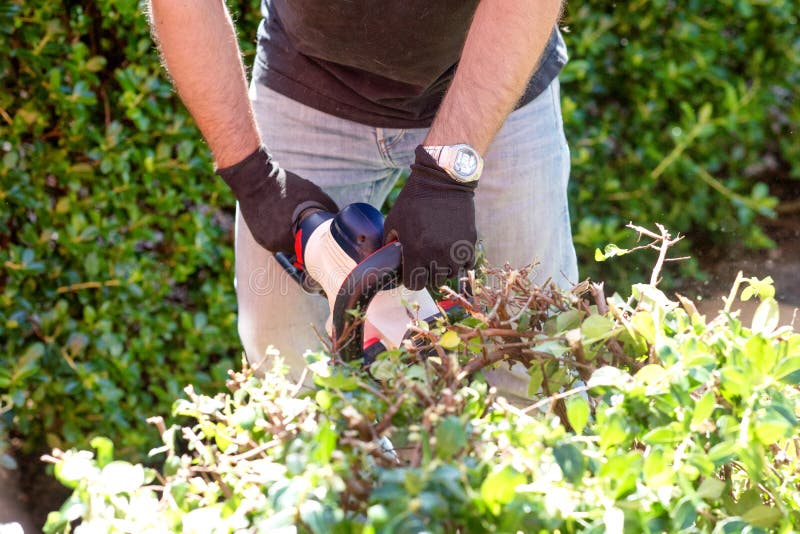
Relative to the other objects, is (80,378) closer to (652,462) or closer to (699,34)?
(652,462)

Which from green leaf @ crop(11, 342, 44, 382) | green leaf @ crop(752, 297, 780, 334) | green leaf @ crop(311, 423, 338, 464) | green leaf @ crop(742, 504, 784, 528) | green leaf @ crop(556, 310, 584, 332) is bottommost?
green leaf @ crop(11, 342, 44, 382)

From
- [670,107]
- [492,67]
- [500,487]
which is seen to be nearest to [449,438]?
[500,487]

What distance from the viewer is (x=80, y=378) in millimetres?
2572

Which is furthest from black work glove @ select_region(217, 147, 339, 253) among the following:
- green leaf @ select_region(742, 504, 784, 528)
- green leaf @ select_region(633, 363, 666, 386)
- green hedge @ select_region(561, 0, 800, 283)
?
green hedge @ select_region(561, 0, 800, 283)

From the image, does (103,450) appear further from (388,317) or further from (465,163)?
(465,163)

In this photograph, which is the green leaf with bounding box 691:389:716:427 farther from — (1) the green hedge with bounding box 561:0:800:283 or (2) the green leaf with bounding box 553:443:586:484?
(1) the green hedge with bounding box 561:0:800:283

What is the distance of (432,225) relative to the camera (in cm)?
151

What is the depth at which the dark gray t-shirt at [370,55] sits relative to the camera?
1.77 m

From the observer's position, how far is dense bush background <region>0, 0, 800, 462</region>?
247 centimetres

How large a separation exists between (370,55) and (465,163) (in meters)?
0.43

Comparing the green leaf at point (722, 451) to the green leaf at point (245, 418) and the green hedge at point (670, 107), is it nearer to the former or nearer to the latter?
the green leaf at point (245, 418)

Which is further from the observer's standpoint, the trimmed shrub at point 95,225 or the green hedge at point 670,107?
the green hedge at point 670,107

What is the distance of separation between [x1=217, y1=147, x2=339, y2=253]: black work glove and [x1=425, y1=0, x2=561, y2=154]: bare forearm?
0.32m

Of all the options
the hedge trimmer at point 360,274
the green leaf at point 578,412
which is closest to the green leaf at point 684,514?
the green leaf at point 578,412
